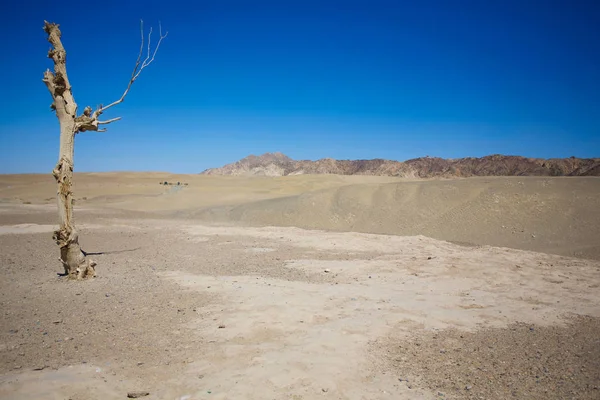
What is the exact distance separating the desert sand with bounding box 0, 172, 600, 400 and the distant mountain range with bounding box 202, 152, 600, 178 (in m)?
50.6

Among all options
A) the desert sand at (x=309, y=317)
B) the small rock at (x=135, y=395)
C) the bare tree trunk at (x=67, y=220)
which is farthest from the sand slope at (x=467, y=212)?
the small rock at (x=135, y=395)

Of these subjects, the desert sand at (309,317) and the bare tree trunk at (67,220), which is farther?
the bare tree trunk at (67,220)

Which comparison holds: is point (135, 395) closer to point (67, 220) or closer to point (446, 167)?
point (67, 220)

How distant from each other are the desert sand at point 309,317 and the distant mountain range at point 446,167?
50.6 m

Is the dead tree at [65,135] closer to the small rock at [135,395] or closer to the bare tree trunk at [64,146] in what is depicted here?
the bare tree trunk at [64,146]

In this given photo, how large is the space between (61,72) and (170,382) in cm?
802

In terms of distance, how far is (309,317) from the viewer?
20.6ft

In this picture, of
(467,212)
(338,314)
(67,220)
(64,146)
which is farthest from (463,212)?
(64,146)

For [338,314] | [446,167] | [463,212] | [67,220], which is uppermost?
[446,167]

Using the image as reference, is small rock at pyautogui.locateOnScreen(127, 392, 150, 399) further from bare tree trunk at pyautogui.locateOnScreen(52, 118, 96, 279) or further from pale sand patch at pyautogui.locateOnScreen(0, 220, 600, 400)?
bare tree trunk at pyautogui.locateOnScreen(52, 118, 96, 279)

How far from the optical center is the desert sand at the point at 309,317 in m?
4.19

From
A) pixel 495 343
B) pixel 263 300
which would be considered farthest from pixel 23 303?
pixel 495 343

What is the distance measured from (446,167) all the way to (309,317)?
88.0 m

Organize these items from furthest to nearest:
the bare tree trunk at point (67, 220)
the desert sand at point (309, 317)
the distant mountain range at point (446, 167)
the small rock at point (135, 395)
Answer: the distant mountain range at point (446, 167) → the bare tree trunk at point (67, 220) → the desert sand at point (309, 317) → the small rock at point (135, 395)
